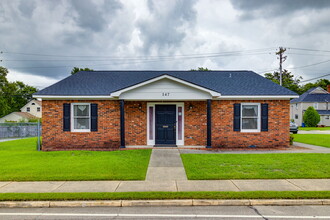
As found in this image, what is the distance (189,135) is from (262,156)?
4205 millimetres

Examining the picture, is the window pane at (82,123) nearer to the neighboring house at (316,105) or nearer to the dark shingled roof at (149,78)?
Answer: the dark shingled roof at (149,78)

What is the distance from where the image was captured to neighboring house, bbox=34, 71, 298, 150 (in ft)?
39.2

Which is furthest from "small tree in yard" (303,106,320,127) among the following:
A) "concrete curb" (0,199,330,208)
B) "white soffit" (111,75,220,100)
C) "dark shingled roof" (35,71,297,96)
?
"concrete curb" (0,199,330,208)

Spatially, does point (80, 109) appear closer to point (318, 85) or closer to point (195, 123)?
point (195, 123)

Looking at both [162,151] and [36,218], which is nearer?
[36,218]

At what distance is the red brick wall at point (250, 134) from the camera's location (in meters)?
12.5

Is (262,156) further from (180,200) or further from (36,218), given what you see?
(36,218)

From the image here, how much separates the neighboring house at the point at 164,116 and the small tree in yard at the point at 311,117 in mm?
31638

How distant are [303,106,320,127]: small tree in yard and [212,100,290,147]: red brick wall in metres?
31.7

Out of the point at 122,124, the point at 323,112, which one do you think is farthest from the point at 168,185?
the point at 323,112

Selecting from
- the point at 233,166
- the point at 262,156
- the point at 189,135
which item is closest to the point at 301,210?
the point at 233,166

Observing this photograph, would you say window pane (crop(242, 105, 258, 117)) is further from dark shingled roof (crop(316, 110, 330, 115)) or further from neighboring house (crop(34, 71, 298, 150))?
dark shingled roof (crop(316, 110, 330, 115))

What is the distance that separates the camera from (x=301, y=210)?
4.74 meters

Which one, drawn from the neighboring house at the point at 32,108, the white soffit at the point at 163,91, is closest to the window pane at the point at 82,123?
the white soffit at the point at 163,91
